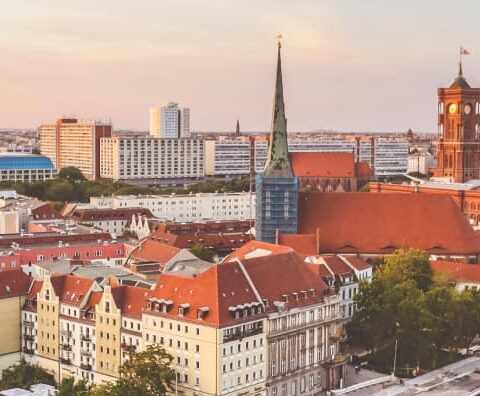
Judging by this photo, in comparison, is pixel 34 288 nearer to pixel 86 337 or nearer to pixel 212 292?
pixel 86 337

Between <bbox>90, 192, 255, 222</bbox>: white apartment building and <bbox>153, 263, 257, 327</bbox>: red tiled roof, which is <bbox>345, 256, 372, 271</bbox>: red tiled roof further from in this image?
<bbox>90, 192, 255, 222</bbox>: white apartment building

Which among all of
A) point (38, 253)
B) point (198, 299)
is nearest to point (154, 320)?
point (198, 299)

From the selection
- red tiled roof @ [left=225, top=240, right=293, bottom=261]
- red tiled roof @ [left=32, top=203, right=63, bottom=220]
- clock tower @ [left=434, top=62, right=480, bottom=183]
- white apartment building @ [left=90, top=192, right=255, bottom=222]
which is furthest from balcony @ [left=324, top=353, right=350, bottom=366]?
clock tower @ [left=434, top=62, right=480, bottom=183]

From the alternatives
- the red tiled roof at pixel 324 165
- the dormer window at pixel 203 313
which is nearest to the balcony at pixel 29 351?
the dormer window at pixel 203 313

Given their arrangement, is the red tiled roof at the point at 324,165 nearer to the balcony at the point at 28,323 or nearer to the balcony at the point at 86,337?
the balcony at the point at 28,323

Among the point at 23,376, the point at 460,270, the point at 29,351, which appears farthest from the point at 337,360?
the point at 460,270

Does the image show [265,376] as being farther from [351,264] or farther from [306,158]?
[306,158]
